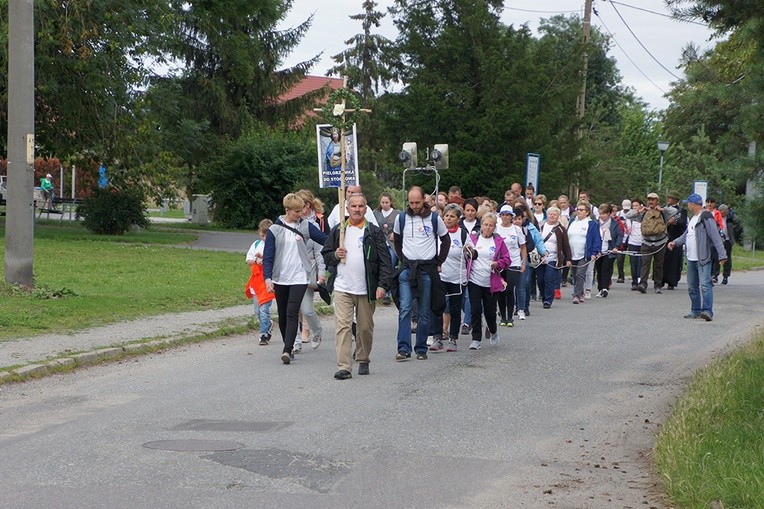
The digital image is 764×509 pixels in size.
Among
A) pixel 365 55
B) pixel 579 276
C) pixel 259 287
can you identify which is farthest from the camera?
pixel 365 55

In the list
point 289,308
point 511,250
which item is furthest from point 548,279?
point 289,308

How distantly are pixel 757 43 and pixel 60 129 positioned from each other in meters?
24.9

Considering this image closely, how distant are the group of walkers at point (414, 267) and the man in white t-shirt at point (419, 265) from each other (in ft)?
0.04

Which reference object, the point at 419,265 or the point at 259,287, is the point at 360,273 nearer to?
the point at 419,265

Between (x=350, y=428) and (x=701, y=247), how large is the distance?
9699mm

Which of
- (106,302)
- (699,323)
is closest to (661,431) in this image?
(699,323)

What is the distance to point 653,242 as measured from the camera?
2383 cm

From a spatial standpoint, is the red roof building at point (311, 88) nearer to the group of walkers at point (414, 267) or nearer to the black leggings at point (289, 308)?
the group of walkers at point (414, 267)

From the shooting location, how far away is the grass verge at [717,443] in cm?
655

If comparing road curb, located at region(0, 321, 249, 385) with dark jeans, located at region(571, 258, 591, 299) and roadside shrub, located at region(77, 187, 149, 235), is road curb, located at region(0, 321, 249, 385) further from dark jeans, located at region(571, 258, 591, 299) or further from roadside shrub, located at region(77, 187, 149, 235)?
roadside shrub, located at region(77, 187, 149, 235)

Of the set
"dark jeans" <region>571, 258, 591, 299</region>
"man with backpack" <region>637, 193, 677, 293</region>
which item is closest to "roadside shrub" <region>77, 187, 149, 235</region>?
"man with backpack" <region>637, 193, 677, 293</region>

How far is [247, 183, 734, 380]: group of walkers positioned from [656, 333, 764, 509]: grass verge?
333 cm

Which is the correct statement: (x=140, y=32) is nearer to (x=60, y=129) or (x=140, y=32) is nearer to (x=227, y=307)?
(x=60, y=129)

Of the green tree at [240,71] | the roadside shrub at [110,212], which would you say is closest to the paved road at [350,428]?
the roadside shrub at [110,212]
